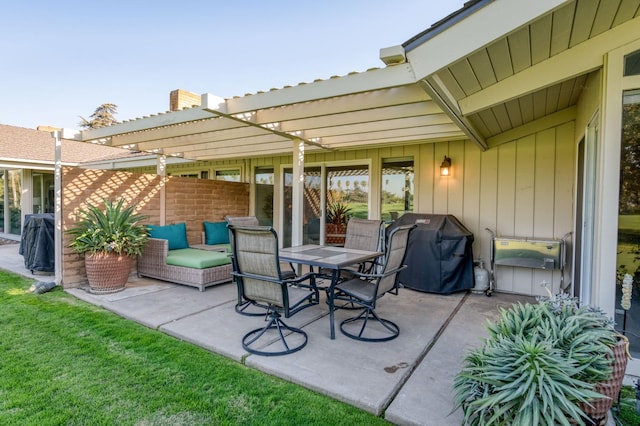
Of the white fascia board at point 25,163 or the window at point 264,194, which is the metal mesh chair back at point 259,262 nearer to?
the window at point 264,194

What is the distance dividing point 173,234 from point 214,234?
1033 mm

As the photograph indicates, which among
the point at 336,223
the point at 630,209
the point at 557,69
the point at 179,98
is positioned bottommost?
the point at 336,223

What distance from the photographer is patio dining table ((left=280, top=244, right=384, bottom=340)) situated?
128 inches

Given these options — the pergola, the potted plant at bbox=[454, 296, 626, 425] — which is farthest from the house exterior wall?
the potted plant at bbox=[454, 296, 626, 425]

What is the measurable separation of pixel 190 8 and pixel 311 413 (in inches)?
358

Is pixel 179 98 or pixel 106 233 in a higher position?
pixel 179 98

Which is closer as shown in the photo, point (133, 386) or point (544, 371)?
point (544, 371)

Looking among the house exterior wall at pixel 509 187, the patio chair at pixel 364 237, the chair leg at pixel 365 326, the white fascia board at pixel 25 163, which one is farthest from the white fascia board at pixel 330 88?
the white fascia board at pixel 25 163

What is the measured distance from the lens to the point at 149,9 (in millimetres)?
7980

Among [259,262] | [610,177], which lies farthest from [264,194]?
[610,177]

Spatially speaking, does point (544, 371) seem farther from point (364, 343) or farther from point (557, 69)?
point (557, 69)

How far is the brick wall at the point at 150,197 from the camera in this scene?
504 centimetres

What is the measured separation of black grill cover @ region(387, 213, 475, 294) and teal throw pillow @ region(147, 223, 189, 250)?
3993mm

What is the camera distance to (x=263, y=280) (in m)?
2.80
